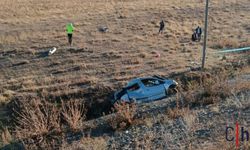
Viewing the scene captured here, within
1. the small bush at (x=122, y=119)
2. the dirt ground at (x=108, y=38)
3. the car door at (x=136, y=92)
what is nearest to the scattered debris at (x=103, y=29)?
the dirt ground at (x=108, y=38)

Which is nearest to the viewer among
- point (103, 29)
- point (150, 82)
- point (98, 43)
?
point (150, 82)

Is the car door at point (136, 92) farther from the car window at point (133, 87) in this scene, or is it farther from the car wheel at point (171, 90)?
the car wheel at point (171, 90)

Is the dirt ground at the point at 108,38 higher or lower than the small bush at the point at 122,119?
lower

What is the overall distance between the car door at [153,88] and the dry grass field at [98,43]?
212 centimetres

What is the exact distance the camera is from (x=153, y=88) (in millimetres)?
21406

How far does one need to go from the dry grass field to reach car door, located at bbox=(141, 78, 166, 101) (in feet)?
6.94

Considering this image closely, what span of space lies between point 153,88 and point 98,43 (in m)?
15.9

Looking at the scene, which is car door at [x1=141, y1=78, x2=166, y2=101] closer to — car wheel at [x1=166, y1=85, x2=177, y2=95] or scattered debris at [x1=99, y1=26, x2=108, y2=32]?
car wheel at [x1=166, y1=85, x2=177, y2=95]

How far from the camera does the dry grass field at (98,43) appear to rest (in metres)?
26.7

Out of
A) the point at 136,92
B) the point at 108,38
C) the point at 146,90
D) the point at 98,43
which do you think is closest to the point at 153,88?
the point at 146,90

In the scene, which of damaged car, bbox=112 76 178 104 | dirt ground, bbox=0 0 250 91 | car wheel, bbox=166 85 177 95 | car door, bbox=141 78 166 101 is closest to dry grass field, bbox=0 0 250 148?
dirt ground, bbox=0 0 250 91

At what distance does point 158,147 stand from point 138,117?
→ 7.88 ft

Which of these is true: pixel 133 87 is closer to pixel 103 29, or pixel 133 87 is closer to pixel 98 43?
pixel 98 43

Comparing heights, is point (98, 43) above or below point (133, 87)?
below
